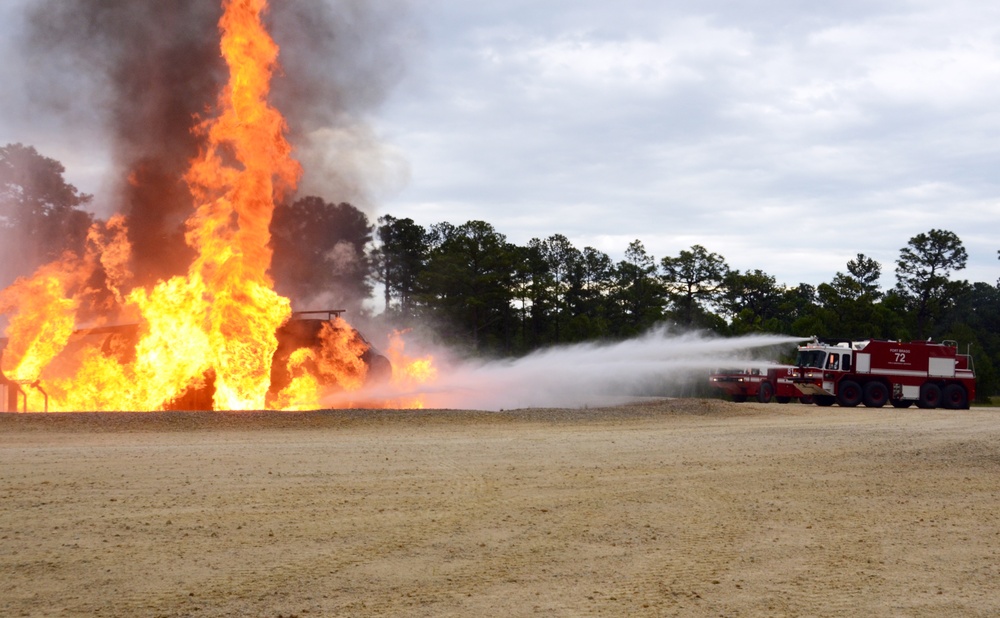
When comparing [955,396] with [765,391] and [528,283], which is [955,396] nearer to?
[765,391]

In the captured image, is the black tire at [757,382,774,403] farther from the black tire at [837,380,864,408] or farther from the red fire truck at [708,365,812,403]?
the black tire at [837,380,864,408]

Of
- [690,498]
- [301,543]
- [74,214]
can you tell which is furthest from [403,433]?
[74,214]

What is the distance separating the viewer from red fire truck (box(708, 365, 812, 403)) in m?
38.6

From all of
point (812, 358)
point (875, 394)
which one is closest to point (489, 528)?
point (812, 358)

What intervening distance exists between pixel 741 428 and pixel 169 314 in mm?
14095

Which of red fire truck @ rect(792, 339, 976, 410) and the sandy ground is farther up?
red fire truck @ rect(792, 339, 976, 410)

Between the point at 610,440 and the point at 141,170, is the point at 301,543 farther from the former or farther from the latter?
the point at 141,170

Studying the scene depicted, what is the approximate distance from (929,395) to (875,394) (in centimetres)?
245

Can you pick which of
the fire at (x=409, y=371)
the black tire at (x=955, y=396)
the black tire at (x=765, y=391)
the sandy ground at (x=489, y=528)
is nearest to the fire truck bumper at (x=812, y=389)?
the black tire at (x=765, y=391)

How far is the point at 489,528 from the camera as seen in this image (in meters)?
8.95

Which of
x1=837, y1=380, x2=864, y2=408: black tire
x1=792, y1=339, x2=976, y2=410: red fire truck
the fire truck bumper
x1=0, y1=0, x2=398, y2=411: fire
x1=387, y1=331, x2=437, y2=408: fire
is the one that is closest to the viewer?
x1=0, y1=0, x2=398, y2=411: fire

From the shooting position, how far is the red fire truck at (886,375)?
119 ft

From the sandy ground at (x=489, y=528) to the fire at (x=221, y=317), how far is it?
225 inches

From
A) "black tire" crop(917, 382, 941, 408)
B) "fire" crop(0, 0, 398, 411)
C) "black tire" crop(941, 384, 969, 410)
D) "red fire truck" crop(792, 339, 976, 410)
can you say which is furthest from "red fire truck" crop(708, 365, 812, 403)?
"fire" crop(0, 0, 398, 411)
